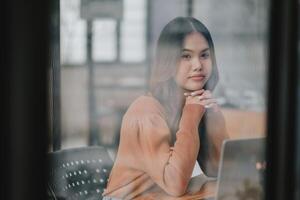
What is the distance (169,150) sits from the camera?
1.87 m

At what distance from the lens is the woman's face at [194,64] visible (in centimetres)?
188

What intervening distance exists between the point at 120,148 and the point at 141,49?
0.37 meters

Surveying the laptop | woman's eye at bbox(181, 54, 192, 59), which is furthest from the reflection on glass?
woman's eye at bbox(181, 54, 192, 59)

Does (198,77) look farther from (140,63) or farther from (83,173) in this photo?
(83,173)

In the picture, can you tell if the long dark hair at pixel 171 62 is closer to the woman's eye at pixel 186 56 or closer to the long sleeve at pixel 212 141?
the woman's eye at pixel 186 56

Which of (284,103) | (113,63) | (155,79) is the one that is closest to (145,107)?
(155,79)

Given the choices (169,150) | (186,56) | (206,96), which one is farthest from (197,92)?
(169,150)

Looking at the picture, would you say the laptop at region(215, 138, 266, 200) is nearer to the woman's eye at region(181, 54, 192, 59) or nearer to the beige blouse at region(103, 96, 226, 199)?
the beige blouse at region(103, 96, 226, 199)

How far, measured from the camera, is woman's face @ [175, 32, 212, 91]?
1883mm

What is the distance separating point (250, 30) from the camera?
75.7 inches

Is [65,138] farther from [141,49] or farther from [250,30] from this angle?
[250,30]

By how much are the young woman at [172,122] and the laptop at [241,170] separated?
0.20ft

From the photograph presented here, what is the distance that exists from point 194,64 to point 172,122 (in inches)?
9.3

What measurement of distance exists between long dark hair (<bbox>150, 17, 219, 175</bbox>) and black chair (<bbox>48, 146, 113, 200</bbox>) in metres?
0.28
